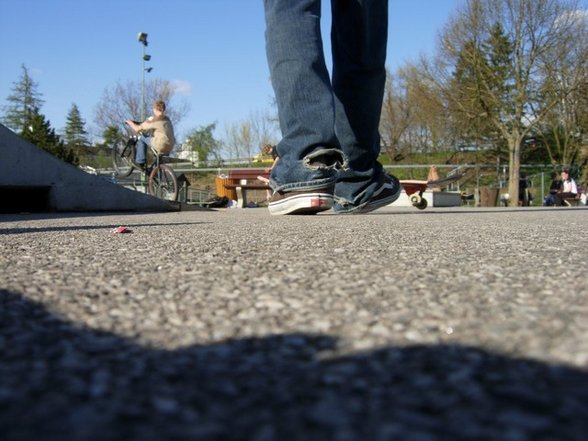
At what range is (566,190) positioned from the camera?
680 inches

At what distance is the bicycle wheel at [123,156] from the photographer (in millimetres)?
8516

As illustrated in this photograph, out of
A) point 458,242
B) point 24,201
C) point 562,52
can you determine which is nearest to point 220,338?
point 458,242

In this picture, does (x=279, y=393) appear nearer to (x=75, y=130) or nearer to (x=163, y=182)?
(x=163, y=182)

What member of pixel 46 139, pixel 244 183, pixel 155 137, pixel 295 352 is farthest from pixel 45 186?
pixel 46 139

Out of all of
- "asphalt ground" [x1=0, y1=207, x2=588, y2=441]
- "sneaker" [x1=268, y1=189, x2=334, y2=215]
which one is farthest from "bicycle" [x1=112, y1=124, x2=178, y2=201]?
"asphalt ground" [x1=0, y1=207, x2=588, y2=441]

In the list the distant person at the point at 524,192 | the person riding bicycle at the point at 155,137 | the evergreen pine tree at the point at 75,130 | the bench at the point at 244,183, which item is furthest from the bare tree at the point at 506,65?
the evergreen pine tree at the point at 75,130

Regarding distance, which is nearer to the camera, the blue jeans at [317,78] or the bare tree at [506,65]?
the blue jeans at [317,78]

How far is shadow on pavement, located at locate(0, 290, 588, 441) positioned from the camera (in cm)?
42

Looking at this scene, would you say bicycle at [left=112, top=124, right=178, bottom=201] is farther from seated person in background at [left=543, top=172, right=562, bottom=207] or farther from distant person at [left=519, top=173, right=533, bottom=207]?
distant person at [left=519, top=173, right=533, bottom=207]

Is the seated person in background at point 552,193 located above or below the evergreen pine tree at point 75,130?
below

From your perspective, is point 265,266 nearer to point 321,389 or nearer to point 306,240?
point 306,240

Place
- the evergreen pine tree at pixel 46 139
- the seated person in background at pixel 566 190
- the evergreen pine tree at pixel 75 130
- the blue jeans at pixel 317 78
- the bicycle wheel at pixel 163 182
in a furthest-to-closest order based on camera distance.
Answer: the evergreen pine tree at pixel 75 130 < the evergreen pine tree at pixel 46 139 < the seated person in background at pixel 566 190 < the bicycle wheel at pixel 163 182 < the blue jeans at pixel 317 78

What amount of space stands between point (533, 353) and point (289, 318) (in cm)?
31

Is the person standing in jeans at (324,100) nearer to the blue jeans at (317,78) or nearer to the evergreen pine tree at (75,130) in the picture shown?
the blue jeans at (317,78)
